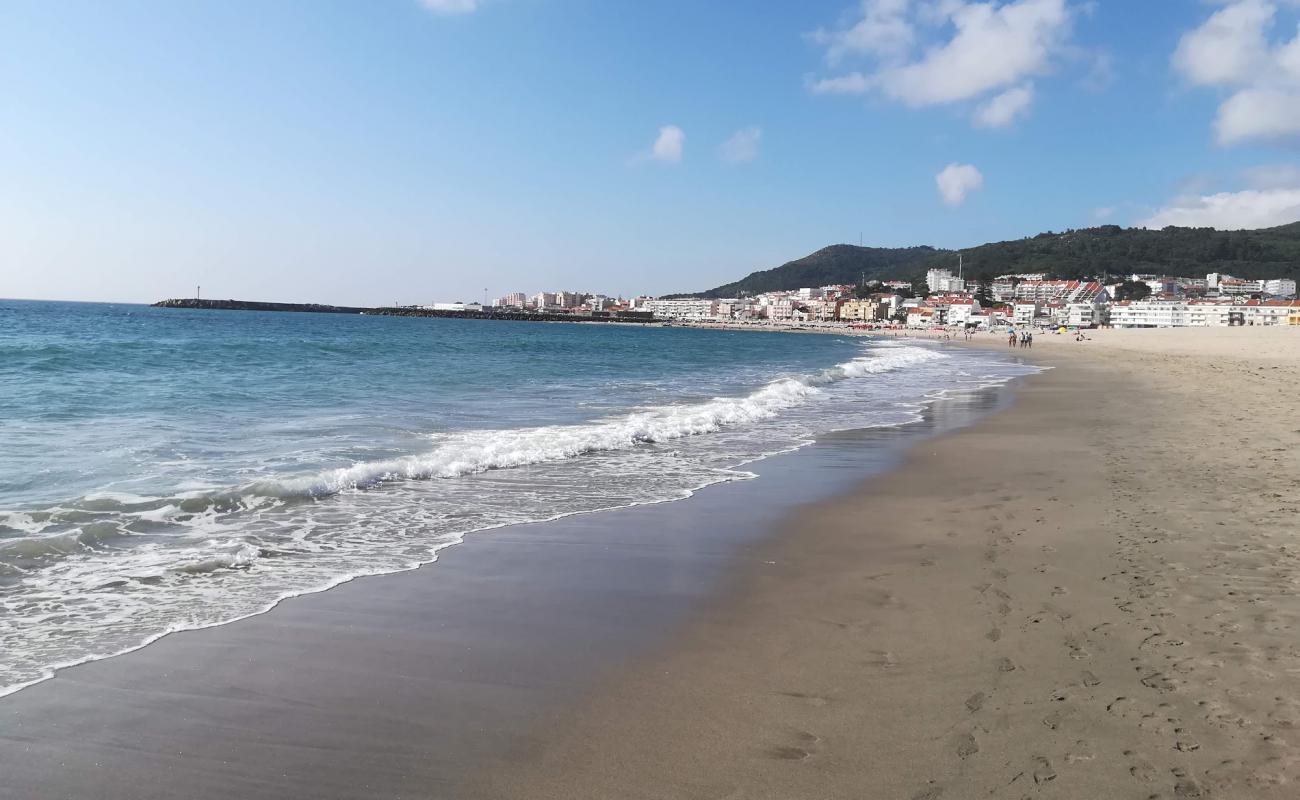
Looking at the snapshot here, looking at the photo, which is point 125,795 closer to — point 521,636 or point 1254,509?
point 521,636

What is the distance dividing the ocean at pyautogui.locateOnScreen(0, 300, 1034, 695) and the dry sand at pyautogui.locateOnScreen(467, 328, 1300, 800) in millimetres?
2464

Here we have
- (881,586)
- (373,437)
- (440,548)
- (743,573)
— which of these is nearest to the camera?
(881,586)

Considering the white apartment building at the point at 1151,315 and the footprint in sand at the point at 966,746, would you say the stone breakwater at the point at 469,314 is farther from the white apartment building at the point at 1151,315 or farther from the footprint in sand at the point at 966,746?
the footprint in sand at the point at 966,746

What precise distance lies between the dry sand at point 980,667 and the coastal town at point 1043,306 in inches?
4345

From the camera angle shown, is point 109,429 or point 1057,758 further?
point 109,429

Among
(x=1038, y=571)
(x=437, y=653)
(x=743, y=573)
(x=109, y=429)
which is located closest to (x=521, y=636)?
(x=437, y=653)

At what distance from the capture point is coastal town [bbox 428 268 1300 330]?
11338 cm

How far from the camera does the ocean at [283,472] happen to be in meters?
4.91

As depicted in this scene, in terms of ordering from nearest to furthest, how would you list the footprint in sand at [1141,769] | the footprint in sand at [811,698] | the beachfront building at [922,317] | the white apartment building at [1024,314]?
the footprint in sand at [1141,769] < the footprint in sand at [811,698] < the white apartment building at [1024,314] < the beachfront building at [922,317]

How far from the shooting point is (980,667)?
3.71 metres

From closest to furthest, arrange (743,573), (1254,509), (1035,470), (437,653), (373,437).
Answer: (437,653)
(743,573)
(1254,509)
(1035,470)
(373,437)

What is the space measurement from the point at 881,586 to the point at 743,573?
0.91m

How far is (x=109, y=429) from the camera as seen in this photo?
11750 mm

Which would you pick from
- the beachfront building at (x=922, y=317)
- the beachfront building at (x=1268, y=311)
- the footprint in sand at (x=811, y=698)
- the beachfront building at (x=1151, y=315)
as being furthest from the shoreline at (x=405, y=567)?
the beachfront building at (x=922, y=317)
